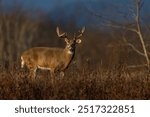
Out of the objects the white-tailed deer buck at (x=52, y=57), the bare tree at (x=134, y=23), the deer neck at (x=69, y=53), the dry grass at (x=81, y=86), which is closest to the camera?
the dry grass at (x=81, y=86)

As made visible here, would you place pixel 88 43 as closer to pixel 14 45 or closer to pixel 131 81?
pixel 14 45

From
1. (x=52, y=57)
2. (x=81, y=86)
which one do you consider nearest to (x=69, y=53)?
(x=52, y=57)

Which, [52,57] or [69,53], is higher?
[69,53]

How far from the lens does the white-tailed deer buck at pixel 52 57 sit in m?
20.0

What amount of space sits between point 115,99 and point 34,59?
9.27 metres

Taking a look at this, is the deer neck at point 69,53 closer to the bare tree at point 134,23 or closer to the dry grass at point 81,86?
the bare tree at point 134,23

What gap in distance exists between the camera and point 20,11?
332ft

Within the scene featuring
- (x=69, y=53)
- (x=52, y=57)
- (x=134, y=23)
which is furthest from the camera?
(x=134, y=23)

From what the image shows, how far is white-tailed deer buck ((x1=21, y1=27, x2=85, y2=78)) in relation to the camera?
2003 centimetres

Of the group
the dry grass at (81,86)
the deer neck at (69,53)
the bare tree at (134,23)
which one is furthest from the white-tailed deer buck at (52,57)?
the dry grass at (81,86)

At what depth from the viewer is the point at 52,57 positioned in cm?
2050

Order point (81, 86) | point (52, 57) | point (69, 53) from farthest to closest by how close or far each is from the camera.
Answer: point (52, 57) < point (69, 53) < point (81, 86)

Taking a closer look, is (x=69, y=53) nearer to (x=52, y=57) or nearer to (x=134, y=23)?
(x=52, y=57)

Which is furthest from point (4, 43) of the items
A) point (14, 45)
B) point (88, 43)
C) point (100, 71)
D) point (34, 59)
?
point (100, 71)
